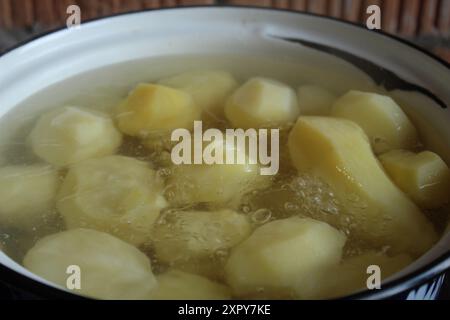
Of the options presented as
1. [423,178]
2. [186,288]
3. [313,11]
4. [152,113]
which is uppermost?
[313,11]

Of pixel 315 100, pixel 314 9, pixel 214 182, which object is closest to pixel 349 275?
pixel 214 182

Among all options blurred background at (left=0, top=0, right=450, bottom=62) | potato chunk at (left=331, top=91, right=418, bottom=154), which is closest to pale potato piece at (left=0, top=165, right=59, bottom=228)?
potato chunk at (left=331, top=91, right=418, bottom=154)

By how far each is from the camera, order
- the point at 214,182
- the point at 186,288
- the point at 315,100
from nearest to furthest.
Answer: the point at 186,288 → the point at 214,182 → the point at 315,100

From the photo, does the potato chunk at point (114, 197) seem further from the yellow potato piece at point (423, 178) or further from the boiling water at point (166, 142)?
the yellow potato piece at point (423, 178)

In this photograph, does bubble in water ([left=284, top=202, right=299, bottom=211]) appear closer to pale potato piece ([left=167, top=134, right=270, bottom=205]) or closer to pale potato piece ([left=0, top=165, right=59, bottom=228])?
pale potato piece ([left=167, top=134, right=270, bottom=205])

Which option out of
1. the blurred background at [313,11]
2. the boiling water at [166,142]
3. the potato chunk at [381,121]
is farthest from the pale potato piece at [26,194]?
the blurred background at [313,11]

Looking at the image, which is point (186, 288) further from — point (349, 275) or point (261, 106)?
point (261, 106)

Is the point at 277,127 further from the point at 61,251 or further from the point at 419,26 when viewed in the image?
the point at 419,26
